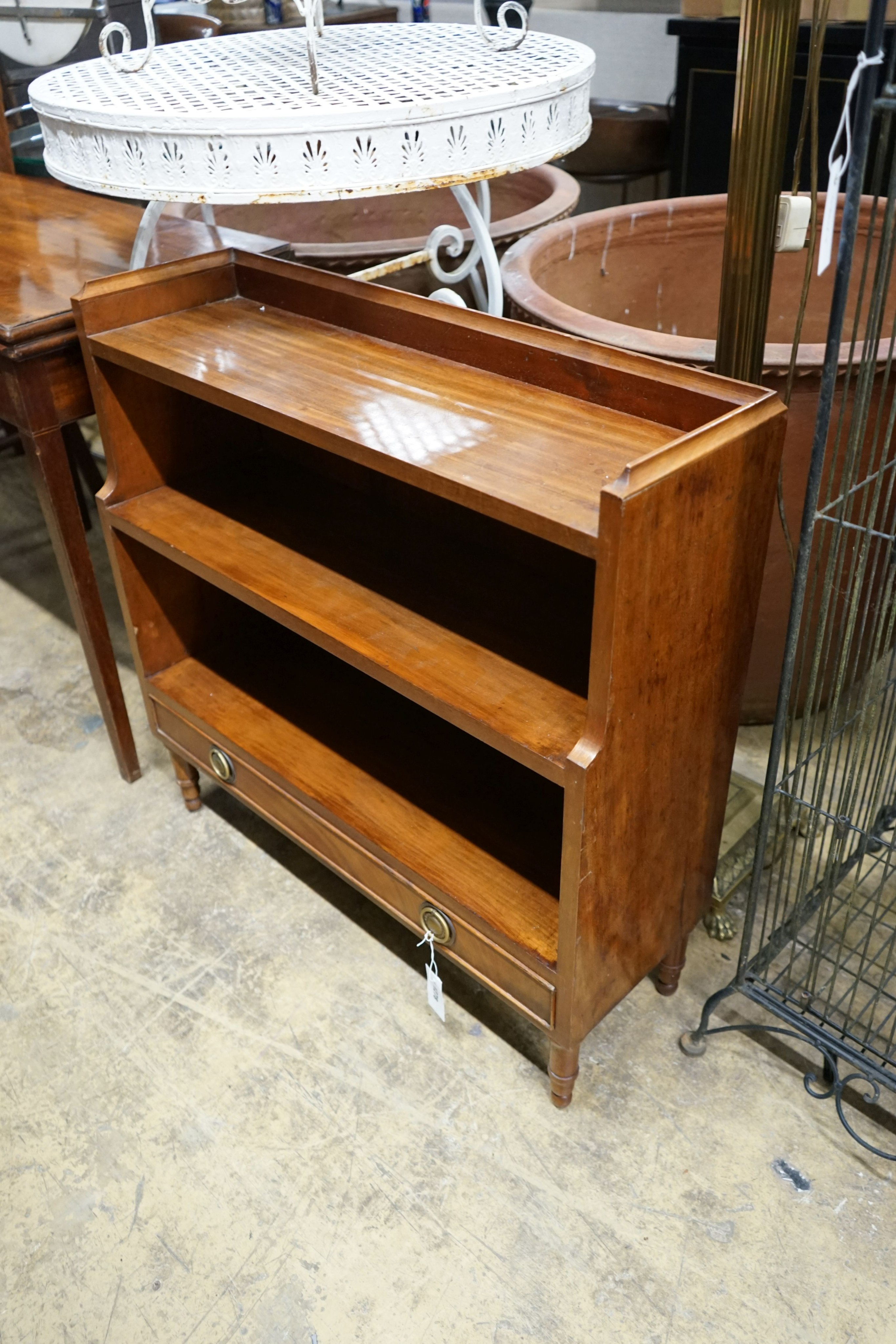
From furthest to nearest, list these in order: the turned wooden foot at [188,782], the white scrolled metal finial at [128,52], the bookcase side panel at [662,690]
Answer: the turned wooden foot at [188,782] < the white scrolled metal finial at [128,52] < the bookcase side panel at [662,690]

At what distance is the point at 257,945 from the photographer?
1.70 meters

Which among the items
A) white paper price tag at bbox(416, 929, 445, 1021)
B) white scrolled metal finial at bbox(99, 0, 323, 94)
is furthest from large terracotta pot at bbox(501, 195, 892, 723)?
white paper price tag at bbox(416, 929, 445, 1021)

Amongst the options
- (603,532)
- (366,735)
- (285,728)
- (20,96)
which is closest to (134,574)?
(285,728)

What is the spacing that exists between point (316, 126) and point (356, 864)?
95 centimetres

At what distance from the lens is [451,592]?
146 cm

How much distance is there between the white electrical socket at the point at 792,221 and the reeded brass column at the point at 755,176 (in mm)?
17

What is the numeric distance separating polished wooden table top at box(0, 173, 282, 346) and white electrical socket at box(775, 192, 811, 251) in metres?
0.92

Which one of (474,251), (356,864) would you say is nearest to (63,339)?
(474,251)

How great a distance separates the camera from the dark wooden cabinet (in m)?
2.91

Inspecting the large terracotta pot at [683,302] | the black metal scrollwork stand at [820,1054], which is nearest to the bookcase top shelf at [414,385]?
the large terracotta pot at [683,302]

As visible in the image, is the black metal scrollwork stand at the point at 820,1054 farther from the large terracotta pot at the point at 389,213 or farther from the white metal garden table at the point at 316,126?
the large terracotta pot at the point at 389,213

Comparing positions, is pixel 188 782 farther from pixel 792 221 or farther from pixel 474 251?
pixel 792 221

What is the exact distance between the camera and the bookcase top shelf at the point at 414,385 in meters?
1.10

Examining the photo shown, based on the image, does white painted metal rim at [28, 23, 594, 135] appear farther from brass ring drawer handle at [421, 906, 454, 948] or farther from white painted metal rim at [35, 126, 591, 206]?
brass ring drawer handle at [421, 906, 454, 948]
